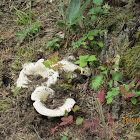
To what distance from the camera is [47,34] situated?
4465mm

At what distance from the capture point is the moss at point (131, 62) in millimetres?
2705

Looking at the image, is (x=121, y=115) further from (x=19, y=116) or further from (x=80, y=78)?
(x=19, y=116)

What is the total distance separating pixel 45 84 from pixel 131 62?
5.32 ft

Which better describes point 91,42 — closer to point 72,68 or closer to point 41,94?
point 72,68

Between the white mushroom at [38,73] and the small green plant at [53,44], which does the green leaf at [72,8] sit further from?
the white mushroom at [38,73]

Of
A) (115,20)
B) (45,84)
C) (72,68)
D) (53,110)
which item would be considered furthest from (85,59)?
(115,20)

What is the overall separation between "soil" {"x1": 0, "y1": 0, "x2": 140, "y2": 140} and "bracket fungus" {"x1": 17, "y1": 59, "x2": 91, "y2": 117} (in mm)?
108

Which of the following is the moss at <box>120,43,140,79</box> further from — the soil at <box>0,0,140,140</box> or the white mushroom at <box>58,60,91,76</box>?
the white mushroom at <box>58,60,91,76</box>

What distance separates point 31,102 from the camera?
9.93 ft

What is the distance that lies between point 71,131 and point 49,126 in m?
0.36

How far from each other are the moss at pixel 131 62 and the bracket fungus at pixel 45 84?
76 cm

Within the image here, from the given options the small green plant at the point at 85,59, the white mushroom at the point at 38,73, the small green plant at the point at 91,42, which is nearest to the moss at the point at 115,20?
the small green plant at the point at 91,42

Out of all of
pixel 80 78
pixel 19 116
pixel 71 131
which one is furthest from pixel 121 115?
pixel 19 116
